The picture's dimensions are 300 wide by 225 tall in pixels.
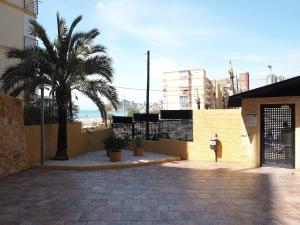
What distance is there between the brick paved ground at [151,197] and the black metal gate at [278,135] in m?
0.63

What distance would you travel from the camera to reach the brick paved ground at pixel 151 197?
743 centimetres

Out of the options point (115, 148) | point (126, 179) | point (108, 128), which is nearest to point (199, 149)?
point (115, 148)

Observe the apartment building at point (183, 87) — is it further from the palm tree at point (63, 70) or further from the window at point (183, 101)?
the palm tree at point (63, 70)

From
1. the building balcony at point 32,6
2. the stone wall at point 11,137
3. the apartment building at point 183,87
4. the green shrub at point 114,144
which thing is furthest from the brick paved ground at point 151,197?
the apartment building at point 183,87

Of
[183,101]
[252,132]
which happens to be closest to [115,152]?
[252,132]

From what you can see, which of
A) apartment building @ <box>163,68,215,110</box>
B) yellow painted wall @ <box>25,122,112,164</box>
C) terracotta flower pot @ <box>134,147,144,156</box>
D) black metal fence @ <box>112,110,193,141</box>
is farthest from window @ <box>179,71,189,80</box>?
terracotta flower pot @ <box>134,147,144,156</box>

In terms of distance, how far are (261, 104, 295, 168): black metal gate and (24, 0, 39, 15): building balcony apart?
18608mm

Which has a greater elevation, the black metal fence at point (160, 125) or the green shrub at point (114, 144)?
the black metal fence at point (160, 125)

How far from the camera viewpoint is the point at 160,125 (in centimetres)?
1870

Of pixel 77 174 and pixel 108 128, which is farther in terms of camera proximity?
pixel 108 128

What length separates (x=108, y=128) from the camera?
21.9 metres

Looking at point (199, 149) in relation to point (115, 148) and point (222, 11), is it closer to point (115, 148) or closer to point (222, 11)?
point (115, 148)

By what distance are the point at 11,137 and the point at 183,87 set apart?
3498 inches

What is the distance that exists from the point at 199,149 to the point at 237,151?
1.88m
